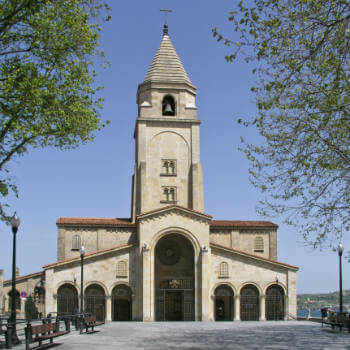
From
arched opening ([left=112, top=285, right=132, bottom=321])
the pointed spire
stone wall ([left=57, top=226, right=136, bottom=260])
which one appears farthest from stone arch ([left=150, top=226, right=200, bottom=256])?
the pointed spire

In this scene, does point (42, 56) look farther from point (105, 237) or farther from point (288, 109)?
point (105, 237)

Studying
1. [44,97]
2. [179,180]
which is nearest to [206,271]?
[179,180]

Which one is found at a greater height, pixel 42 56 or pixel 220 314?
pixel 42 56

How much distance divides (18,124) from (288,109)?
10.0 meters

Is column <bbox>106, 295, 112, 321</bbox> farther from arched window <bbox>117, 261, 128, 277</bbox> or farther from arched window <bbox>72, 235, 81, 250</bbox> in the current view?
arched window <bbox>72, 235, 81, 250</bbox>

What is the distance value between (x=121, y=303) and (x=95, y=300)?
9.89 ft

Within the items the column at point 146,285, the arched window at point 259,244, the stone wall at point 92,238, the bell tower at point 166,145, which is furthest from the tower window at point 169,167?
the arched window at point 259,244

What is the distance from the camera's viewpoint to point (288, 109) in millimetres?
19656

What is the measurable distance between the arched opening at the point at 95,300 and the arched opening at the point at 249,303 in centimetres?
1198

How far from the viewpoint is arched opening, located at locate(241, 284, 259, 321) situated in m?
50.5

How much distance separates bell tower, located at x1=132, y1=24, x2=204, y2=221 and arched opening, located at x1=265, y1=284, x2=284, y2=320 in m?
9.89

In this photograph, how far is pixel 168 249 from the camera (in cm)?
5312

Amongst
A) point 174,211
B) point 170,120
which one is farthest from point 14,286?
point 170,120

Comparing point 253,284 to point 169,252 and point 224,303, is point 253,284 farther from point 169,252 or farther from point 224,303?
point 169,252
